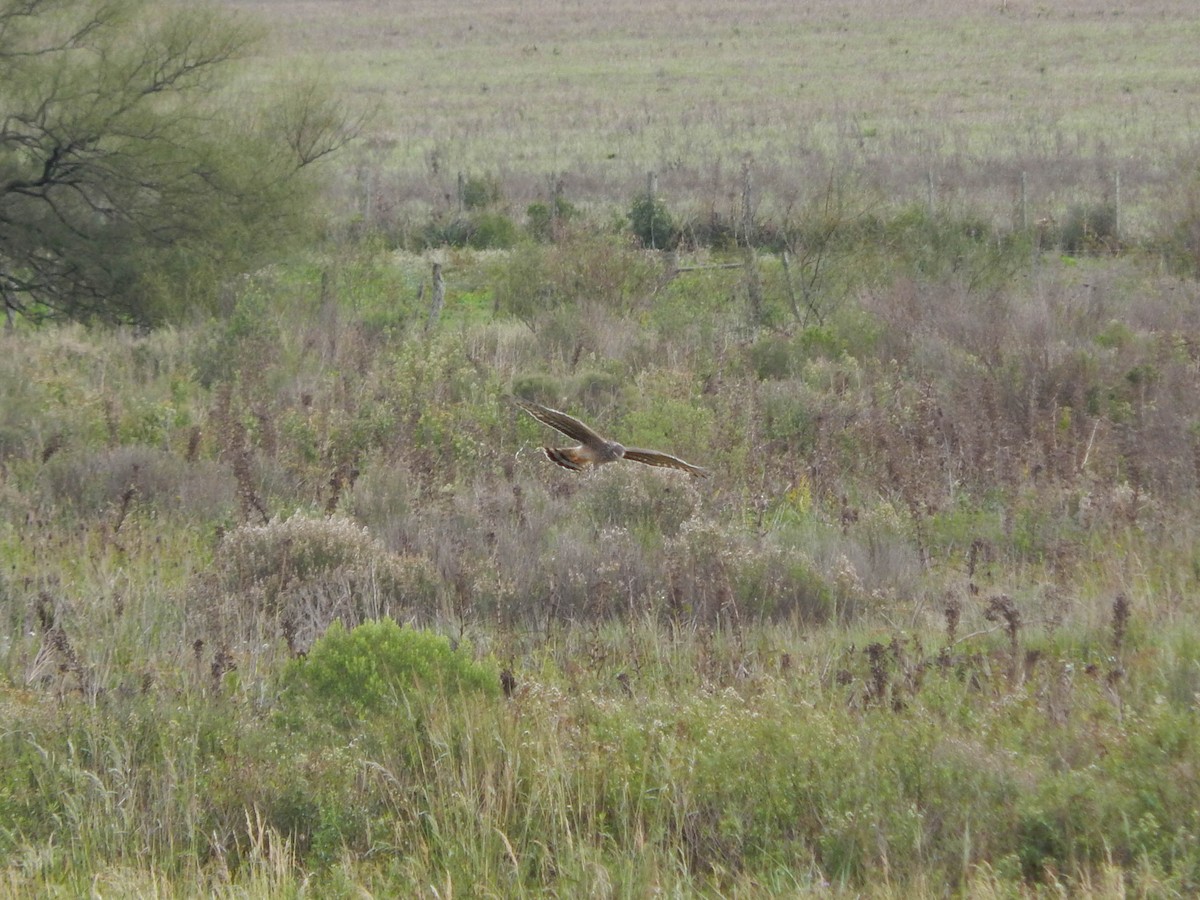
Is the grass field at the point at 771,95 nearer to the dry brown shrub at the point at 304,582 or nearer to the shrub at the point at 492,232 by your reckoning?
the shrub at the point at 492,232

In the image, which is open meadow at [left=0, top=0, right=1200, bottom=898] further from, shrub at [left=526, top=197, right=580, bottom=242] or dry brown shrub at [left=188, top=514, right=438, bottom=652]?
shrub at [left=526, top=197, right=580, bottom=242]

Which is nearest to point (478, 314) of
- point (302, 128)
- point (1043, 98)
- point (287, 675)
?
point (302, 128)

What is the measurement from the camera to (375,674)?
5.00 metres

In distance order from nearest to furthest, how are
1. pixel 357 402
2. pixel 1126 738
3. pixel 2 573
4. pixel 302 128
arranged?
pixel 1126 738
pixel 2 573
pixel 357 402
pixel 302 128

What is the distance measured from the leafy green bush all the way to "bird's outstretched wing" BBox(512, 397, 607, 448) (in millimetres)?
1603

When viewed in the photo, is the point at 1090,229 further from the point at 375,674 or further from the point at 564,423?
the point at 564,423

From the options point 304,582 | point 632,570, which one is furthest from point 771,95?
point 304,582

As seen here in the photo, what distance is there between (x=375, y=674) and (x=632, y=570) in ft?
8.13

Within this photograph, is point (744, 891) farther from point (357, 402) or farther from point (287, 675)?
point (357, 402)

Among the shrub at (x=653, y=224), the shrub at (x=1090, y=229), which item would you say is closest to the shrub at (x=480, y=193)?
the shrub at (x=653, y=224)

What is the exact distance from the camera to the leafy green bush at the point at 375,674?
16.3 feet

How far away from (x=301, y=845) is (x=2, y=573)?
11.7ft

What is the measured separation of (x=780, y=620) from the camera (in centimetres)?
656

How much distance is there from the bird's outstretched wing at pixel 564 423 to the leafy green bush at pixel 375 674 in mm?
1603
